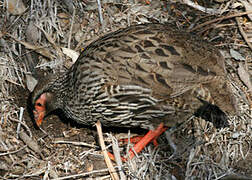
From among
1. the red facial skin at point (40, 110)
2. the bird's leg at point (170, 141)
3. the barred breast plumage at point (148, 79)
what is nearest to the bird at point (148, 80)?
the barred breast plumage at point (148, 79)

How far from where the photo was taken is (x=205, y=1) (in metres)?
6.06

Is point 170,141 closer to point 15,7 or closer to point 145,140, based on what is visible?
point 145,140

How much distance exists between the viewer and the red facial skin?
16.5ft

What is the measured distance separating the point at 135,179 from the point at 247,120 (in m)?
1.66

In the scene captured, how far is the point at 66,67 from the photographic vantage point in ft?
18.6

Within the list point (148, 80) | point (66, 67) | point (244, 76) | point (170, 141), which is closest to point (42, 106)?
point (66, 67)

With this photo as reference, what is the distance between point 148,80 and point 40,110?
155 centimetres

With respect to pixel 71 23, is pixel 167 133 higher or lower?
lower

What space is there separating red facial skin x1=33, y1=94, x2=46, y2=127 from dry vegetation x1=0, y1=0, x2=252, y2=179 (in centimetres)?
19

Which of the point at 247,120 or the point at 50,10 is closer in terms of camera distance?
the point at 247,120

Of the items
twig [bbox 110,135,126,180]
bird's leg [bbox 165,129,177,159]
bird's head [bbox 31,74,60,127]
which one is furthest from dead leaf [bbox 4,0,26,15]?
bird's leg [bbox 165,129,177,159]

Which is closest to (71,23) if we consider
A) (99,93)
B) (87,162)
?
(99,93)

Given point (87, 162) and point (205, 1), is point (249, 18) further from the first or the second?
point (87, 162)

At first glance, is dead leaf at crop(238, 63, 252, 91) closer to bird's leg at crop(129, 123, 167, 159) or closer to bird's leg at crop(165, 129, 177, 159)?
bird's leg at crop(165, 129, 177, 159)
